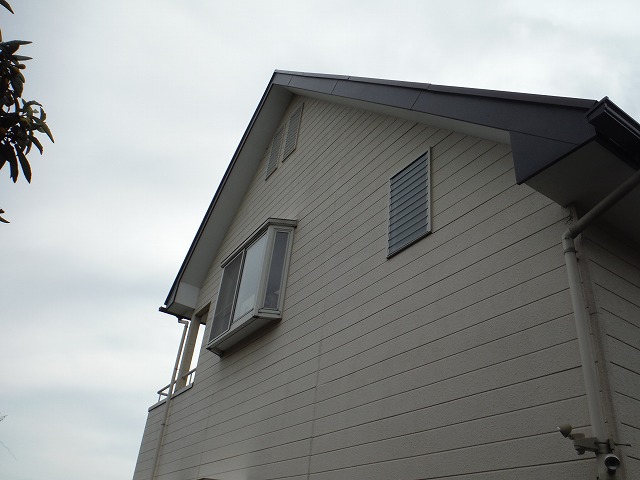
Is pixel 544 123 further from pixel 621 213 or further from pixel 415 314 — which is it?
pixel 415 314

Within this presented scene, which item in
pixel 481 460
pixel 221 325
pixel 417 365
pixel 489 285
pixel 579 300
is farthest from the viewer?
pixel 221 325

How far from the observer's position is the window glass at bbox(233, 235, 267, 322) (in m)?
7.61

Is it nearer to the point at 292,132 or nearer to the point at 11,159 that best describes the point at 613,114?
the point at 11,159

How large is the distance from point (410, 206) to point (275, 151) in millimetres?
5105

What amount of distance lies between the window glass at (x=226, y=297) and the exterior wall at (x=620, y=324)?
557 centimetres

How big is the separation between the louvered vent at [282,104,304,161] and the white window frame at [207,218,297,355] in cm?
190

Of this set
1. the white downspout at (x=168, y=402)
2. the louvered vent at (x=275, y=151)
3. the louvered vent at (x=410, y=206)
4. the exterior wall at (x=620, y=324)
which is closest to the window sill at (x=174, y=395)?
the white downspout at (x=168, y=402)

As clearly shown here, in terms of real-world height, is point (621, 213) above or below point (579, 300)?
above

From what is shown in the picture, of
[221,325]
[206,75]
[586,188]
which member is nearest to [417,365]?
[586,188]

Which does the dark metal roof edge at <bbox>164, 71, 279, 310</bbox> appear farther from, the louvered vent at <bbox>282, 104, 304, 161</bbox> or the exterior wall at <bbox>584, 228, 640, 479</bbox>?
the exterior wall at <bbox>584, 228, 640, 479</bbox>

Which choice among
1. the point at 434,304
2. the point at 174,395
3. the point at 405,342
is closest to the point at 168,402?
the point at 174,395

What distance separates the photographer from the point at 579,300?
3.36 metres

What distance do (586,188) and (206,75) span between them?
281 inches

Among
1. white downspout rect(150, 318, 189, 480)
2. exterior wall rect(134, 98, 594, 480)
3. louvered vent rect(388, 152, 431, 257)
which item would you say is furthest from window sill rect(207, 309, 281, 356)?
louvered vent rect(388, 152, 431, 257)
